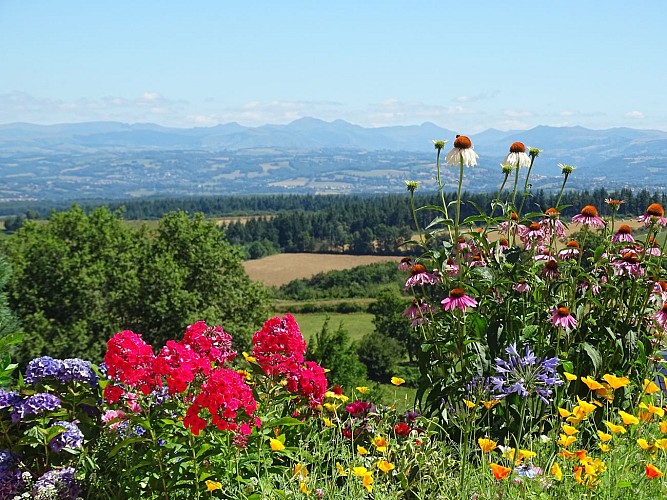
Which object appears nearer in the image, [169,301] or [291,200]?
Result: [169,301]

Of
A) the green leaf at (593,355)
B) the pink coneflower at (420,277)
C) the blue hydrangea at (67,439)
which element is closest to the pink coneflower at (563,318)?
the green leaf at (593,355)

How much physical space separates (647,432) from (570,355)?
867mm

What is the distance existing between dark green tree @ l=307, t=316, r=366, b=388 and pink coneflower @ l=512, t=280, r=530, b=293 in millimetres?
5749

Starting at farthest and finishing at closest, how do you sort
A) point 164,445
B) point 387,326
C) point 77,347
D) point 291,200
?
point 291,200 → point 387,326 → point 77,347 → point 164,445

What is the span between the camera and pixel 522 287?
3850 millimetres

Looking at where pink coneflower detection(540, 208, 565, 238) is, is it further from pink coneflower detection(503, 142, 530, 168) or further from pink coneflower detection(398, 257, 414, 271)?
pink coneflower detection(398, 257, 414, 271)

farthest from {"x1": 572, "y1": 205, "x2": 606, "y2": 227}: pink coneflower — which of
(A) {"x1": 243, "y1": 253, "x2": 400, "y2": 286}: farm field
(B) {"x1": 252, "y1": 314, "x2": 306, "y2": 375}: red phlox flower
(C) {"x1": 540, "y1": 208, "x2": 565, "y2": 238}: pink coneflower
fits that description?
(A) {"x1": 243, "y1": 253, "x2": 400, "y2": 286}: farm field

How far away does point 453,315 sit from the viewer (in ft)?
12.5

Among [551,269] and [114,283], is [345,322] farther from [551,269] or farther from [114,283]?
[551,269]

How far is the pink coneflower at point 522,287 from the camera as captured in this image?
12.6 feet

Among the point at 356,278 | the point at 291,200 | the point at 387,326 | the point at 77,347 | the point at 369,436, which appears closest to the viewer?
the point at 369,436

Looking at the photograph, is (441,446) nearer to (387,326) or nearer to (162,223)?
(162,223)

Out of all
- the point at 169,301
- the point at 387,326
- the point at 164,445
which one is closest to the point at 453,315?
the point at 164,445

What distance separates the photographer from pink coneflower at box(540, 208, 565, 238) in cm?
420
